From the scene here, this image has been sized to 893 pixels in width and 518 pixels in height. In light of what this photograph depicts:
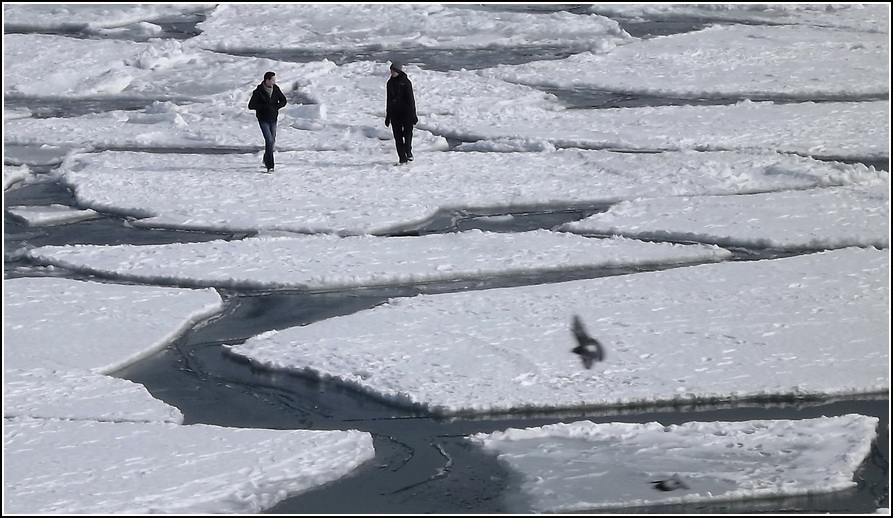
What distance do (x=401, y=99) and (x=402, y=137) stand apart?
606 mm

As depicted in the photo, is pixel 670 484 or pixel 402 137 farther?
pixel 402 137

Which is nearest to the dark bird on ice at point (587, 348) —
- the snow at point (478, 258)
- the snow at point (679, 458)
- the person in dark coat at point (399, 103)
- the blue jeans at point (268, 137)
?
the snow at point (478, 258)

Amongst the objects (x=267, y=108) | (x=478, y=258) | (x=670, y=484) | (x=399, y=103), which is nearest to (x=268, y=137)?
(x=267, y=108)

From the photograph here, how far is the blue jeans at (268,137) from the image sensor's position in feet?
40.4

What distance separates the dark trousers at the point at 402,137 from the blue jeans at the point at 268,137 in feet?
4.00

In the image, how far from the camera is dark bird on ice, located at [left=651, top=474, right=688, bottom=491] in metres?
5.79

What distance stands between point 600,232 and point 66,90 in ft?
31.3

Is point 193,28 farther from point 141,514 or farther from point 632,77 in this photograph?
point 141,514

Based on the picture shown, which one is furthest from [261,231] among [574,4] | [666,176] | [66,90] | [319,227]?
[574,4]

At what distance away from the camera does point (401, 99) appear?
40.3ft

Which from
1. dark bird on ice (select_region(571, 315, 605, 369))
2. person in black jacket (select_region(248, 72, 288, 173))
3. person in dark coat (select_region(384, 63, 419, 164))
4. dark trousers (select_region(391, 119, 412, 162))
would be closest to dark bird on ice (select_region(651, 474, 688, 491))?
dark bird on ice (select_region(571, 315, 605, 369))

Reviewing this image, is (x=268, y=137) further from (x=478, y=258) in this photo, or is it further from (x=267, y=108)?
(x=478, y=258)

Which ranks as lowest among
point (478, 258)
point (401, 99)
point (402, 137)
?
point (478, 258)

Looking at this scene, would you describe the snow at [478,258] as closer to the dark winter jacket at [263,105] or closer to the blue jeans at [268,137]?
the blue jeans at [268,137]
